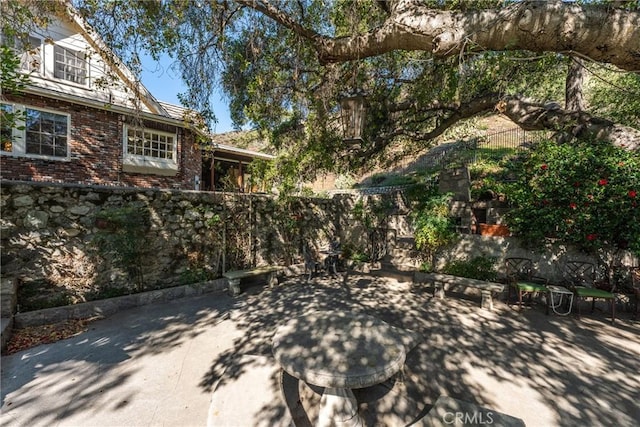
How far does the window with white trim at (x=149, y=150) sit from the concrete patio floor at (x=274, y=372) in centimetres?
584

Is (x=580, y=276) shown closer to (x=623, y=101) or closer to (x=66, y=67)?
(x=623, y=101)

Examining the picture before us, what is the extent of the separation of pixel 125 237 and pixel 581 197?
8588 millimetres

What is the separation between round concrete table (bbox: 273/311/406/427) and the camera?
6.91 ft

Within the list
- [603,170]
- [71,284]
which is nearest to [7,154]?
[71,284]

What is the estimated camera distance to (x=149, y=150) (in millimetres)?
9000

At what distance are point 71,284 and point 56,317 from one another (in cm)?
55

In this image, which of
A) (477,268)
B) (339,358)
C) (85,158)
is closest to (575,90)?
(477,268)

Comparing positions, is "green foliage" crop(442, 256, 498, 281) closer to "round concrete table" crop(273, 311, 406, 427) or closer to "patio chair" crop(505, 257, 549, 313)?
"patio chair" crop(505, 257, 549, 313)

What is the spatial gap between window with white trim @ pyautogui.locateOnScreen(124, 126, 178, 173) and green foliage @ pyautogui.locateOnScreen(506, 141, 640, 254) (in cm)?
1058

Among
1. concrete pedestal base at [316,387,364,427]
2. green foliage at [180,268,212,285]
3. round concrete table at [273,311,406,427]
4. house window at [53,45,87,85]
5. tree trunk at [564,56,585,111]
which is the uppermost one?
house window at [53,45,87,85]

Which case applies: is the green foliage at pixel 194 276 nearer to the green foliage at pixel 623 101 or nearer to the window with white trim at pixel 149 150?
the window with white trim at pixel 149 150

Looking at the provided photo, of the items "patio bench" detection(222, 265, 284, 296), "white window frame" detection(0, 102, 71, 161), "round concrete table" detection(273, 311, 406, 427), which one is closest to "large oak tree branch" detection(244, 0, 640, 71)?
"round concrete table" detection(273, 311, 406, 427)

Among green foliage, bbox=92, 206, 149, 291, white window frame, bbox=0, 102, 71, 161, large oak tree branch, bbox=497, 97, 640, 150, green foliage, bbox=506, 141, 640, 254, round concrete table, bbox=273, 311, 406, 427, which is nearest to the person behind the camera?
round concrete table, bbox=273, 311, 406, 427

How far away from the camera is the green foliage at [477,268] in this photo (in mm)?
5676
